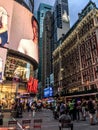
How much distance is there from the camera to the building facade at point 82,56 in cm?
6650

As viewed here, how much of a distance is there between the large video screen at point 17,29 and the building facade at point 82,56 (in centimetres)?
1944

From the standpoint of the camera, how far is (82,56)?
251 ft

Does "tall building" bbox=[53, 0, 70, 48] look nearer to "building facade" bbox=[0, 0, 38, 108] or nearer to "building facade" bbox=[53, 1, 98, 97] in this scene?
"building facade" bbox=[53, 1, 98, 97]

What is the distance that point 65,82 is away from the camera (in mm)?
97562

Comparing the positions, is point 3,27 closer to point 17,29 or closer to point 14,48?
point 17,29

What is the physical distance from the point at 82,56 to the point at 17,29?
33.7 metres

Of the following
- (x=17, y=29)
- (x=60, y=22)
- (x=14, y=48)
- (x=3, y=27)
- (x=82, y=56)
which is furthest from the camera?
(x=60, y=22)

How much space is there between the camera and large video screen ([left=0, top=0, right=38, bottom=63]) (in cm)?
4772

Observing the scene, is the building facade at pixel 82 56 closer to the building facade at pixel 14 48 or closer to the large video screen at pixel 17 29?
the building facade at pixel 14 48

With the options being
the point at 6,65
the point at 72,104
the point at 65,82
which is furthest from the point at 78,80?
the point at 72,104

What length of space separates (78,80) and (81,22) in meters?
23.7

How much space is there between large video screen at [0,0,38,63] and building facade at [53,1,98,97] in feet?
63.8

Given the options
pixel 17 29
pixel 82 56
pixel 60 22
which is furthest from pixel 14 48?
pixel 60 22

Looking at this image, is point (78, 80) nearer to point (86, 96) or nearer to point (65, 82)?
point (65, 82)
